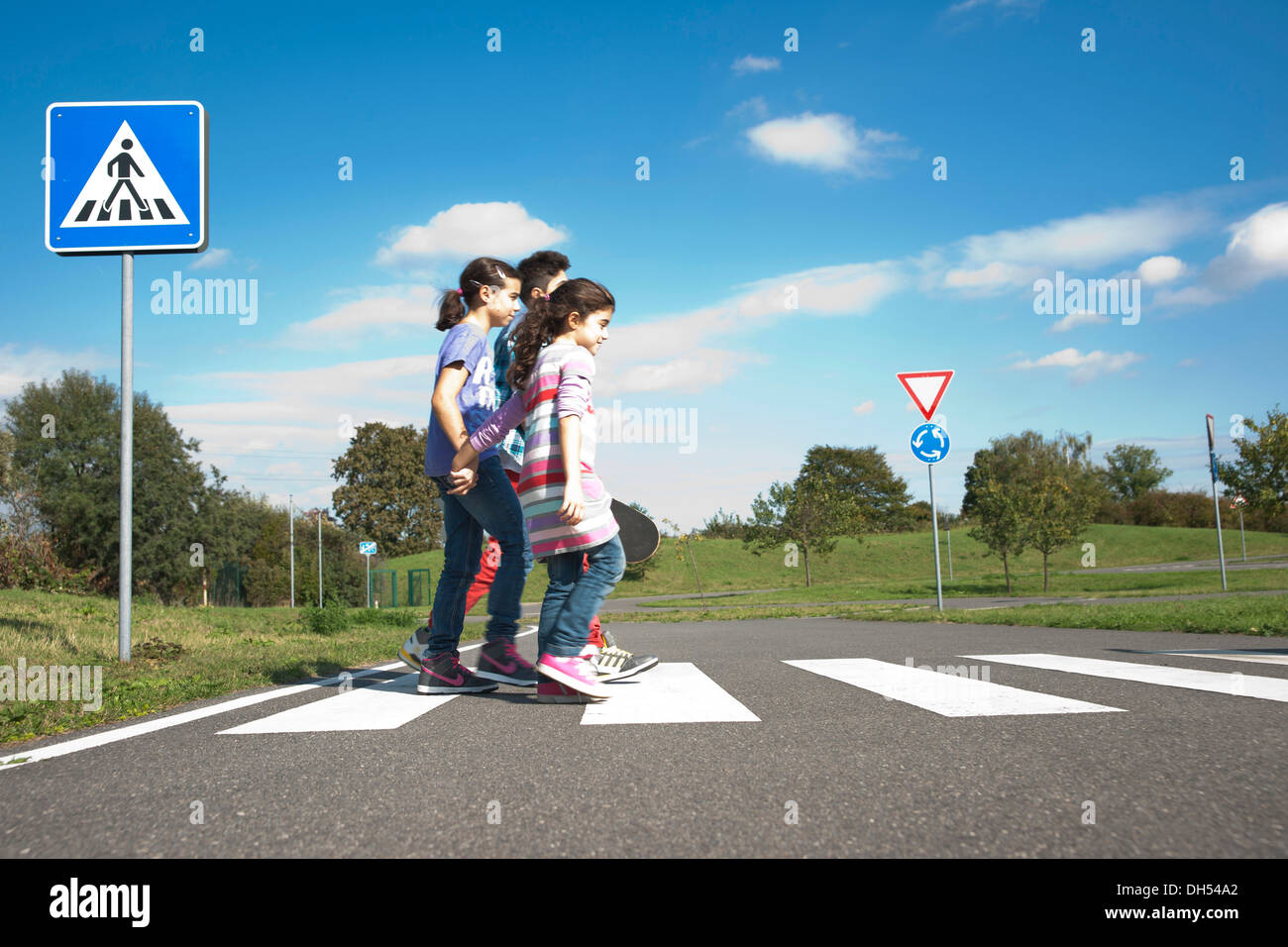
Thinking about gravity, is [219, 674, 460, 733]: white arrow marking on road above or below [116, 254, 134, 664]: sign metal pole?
below

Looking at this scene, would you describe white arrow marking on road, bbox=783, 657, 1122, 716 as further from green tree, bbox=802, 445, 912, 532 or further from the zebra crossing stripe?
green tree, bbox=802, 445, 912, 532

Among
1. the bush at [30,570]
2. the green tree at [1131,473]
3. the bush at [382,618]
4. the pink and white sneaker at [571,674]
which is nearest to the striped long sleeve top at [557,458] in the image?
the pink and white sneaker at [571,674]

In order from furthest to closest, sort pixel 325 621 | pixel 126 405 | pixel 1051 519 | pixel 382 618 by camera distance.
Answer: pixel 1051 519 → pixel 382 618 → pixel 325 621 → pixel 126 405

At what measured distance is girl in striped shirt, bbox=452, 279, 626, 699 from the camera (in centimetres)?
384

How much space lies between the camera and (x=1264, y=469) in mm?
26281

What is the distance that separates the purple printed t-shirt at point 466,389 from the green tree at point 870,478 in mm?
81940

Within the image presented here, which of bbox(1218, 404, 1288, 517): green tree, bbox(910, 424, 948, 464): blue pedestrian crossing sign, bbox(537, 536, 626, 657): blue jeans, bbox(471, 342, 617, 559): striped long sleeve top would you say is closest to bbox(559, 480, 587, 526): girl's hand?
bbox(471, 342, 617, 559): striped long sleeve top

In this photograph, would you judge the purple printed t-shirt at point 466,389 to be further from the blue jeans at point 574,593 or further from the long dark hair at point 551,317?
the blue jeans at point 574,593

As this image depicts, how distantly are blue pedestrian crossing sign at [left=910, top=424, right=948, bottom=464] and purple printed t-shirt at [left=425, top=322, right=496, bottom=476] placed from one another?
8.39 meters

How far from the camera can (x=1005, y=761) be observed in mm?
2445

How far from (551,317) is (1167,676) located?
371cm

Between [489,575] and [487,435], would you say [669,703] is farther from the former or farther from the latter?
[489,575]

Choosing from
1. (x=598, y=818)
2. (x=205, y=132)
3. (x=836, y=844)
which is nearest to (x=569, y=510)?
(x=598, y=818)

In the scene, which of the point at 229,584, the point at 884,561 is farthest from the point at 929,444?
the point at 884,561
